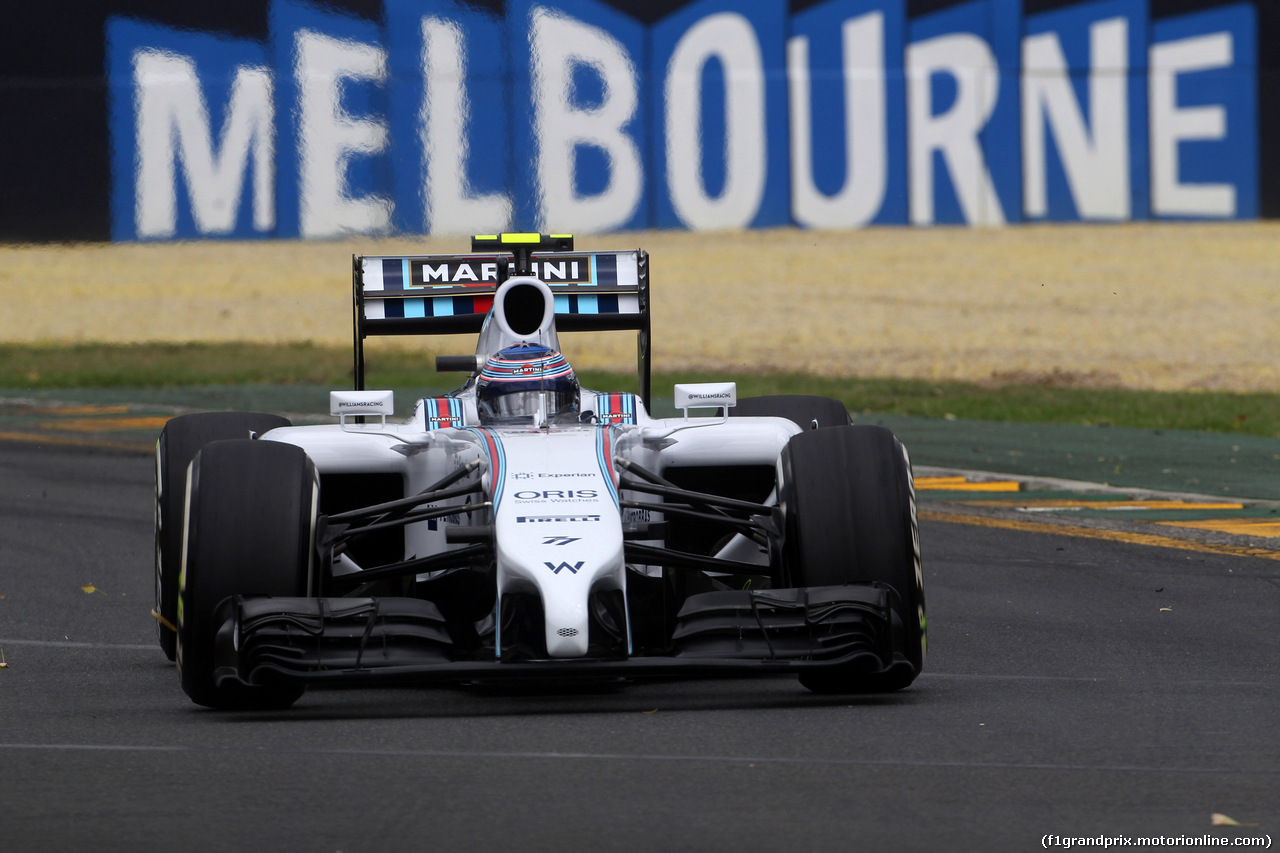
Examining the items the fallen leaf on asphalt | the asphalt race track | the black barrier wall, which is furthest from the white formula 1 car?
the black barrier wall

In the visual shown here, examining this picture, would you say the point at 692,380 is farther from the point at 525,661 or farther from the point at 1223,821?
the point at 1223,821

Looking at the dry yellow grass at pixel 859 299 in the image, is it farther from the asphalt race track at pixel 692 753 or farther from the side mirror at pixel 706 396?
the asphalt race track at pixel 692 753

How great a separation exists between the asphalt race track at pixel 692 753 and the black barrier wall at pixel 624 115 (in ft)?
57.8

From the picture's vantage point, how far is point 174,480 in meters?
7.43

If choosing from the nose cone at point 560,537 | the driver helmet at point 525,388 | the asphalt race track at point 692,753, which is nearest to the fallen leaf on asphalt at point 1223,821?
the asphalt race track at point 692,753

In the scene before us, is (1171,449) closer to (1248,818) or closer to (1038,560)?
(1038,560)

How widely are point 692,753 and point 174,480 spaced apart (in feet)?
9.18

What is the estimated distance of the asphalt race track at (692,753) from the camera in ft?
15.4

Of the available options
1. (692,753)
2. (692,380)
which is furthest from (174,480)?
(692,380)

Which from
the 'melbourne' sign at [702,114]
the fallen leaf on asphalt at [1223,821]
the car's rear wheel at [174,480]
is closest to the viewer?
the fallen leaf on asphalt at [1223,821]

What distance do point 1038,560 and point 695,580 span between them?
10.4ft

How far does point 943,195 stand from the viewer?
31.8 meters

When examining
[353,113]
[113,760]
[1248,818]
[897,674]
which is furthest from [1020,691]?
[353,113]

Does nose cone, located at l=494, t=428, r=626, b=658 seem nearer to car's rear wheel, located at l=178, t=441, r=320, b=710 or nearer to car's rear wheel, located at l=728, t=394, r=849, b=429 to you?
car's rear wheel, located at l=178, t=441, r=320, b=710
